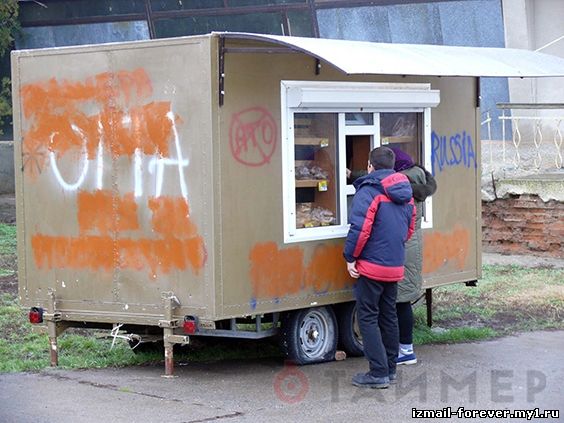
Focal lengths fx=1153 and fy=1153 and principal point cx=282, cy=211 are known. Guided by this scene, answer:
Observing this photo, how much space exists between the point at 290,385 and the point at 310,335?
0.91 m

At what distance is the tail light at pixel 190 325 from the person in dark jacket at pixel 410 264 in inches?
66.8

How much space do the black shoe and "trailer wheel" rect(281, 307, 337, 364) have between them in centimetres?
85

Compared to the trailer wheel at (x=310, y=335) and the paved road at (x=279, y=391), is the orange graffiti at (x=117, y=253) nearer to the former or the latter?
the paved road at (x=279, y=391)

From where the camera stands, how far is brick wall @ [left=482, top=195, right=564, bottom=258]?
15.2 metres

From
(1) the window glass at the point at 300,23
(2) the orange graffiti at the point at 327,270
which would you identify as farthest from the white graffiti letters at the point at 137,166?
(1) the window glass at the point at 300,23

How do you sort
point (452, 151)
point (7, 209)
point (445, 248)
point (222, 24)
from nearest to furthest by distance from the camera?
point (445, 248) → point (452, 151) → point (7, 209) → point (222, 24)

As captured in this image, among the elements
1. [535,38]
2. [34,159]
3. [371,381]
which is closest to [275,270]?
[371,381]

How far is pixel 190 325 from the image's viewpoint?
8570 millimetres

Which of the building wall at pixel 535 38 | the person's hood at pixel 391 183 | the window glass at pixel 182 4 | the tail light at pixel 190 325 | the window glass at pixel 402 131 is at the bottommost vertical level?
the tail light at pixel 190 325

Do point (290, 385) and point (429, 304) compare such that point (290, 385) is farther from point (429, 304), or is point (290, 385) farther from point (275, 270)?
point (429, 304)

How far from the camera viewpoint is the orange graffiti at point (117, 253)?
865cm

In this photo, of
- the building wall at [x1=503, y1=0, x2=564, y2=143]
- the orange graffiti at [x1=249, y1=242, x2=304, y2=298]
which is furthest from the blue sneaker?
the building wall at [x1=503, y1=0, x2=564, y2=143]

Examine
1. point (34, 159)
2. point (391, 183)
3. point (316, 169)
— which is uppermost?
point (34, 159)

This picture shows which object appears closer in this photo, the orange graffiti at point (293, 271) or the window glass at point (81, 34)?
the orange graffiti at point (293, 271)
